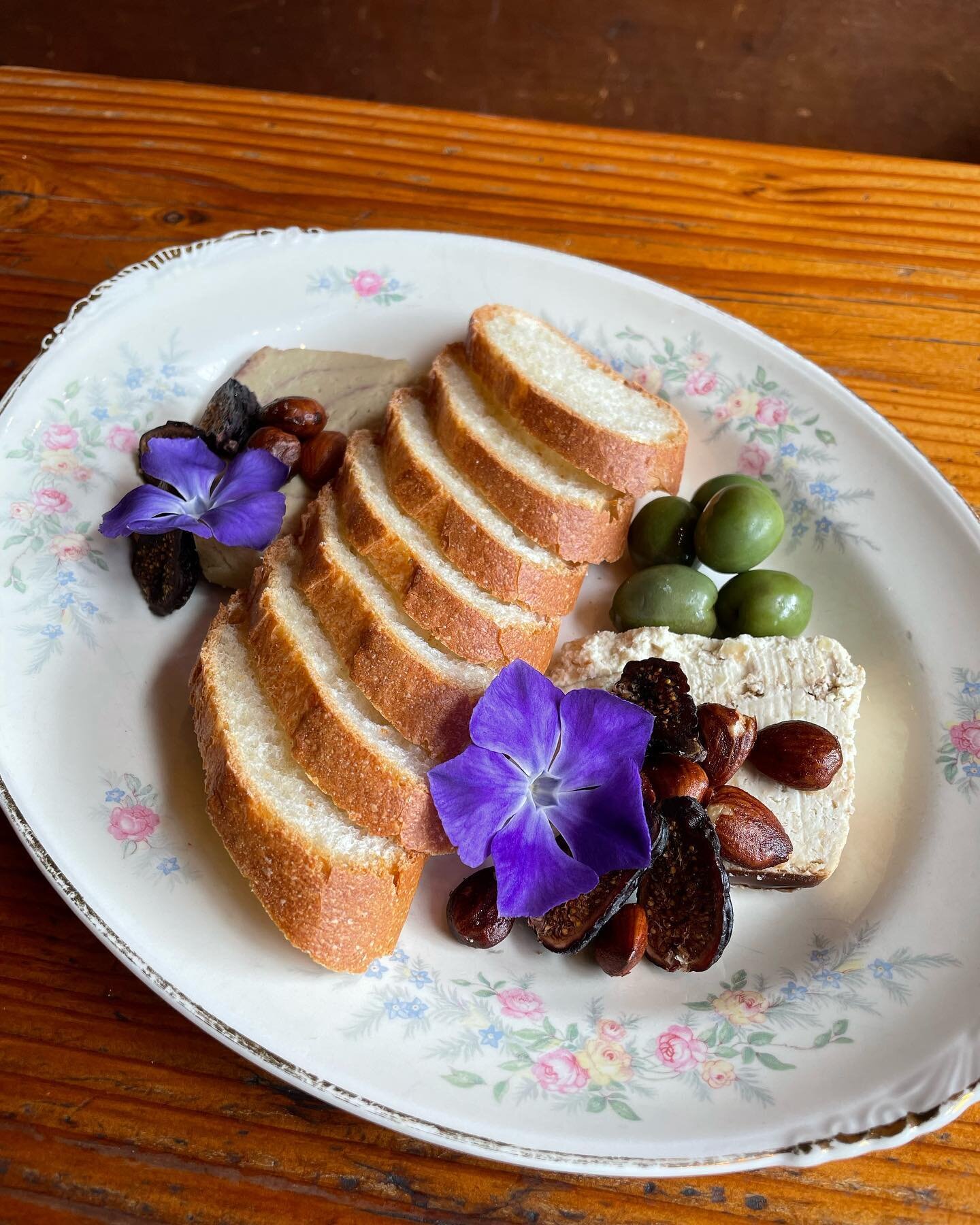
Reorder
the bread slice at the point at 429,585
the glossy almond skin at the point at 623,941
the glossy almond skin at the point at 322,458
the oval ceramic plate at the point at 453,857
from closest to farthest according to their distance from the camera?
the oval ceramic plate at the point at 453,857
the glossy almond skin at the point at 623,941
the bread slice at the point at 429,585
the glossy almond skin at the point at 322,458

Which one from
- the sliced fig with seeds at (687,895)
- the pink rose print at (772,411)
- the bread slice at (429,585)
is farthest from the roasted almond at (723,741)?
the pink rose print at (772,411)

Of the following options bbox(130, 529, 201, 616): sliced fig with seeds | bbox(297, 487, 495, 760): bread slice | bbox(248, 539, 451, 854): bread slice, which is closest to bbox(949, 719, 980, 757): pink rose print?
bbox(297, 487, 495, 760): bread slice

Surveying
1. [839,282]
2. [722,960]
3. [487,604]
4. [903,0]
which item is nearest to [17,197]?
[487,604]

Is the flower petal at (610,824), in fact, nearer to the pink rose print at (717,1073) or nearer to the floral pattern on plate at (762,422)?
the pink rose print at (717,1073)

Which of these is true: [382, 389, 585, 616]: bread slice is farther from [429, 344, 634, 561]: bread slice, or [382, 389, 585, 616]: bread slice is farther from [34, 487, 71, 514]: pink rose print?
[34, 487, 71, 514]: pink rose print

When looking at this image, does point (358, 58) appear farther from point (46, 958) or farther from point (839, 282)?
point (46, 958)

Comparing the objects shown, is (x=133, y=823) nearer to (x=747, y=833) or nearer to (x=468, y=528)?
(x=468, y=528)

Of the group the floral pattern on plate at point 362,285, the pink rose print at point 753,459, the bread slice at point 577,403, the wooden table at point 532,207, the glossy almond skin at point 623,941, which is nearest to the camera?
the glossy almond skin at point 623,941
